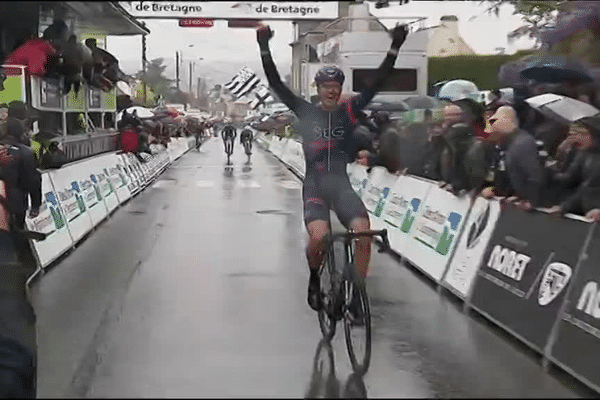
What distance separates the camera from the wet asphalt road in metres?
6.12

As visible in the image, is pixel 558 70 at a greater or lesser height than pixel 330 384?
greater

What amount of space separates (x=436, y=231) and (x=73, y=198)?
5.54 meters

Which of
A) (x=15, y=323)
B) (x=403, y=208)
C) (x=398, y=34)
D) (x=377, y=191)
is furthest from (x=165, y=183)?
(x=15, y=323)

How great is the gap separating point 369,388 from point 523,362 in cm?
141

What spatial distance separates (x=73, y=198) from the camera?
1306 centimetres

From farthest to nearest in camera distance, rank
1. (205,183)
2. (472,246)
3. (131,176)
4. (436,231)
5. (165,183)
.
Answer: (165,183)
(205,183)
(131,176)
(436,231)
(472,246)

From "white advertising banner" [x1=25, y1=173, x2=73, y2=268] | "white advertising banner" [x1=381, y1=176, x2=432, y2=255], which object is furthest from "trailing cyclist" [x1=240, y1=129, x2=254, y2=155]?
"white advertising banner" [x1=25, y1=173, x2=73, y2=268]

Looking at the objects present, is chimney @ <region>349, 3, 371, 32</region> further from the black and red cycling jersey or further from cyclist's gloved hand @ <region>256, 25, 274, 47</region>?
cyclist's gloved hand @ <region>256, 25, 274, 47</region>

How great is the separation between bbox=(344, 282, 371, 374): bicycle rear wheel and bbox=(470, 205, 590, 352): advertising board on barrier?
1.40 meters

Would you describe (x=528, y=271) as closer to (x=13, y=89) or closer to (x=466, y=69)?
(x=13, y=89)

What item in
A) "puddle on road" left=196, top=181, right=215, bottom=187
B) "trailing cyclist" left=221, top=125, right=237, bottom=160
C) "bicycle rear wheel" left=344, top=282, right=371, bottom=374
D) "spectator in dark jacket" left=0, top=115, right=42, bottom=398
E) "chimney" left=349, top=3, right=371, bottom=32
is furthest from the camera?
"trailing cyclist" left=221, top=125, right=237, bottom=160

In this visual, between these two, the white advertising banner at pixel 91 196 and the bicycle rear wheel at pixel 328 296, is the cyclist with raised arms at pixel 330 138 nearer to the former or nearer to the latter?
the bicycle rear wheel at pixel 328 296

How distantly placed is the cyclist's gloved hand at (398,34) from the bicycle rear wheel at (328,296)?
A: 1578 mm

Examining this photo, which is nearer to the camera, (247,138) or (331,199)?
(331,199)
